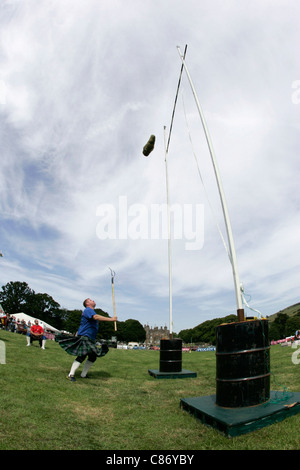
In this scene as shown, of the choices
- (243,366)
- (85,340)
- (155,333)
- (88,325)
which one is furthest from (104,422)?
(155,333)

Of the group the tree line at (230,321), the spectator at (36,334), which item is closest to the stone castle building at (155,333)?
the tree line at (230,321)

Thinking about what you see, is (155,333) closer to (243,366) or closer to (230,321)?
(230,321)

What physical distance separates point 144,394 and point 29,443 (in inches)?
140

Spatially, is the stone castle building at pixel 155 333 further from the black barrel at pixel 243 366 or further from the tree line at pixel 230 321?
the black barrel at pixel 243 366

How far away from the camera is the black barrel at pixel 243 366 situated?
4055 millimetres

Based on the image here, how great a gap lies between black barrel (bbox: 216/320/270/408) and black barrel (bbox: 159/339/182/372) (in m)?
5.01

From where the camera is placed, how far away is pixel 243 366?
4.11 meters

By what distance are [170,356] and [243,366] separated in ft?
17.9

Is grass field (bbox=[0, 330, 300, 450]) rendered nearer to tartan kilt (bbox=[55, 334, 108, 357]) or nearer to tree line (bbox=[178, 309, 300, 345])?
tartan kilt (bbox=[55, 334, 108, 357])

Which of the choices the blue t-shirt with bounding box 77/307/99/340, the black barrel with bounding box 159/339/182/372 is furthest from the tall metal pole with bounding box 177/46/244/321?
the black barrel with bounding box 159/339/182/372

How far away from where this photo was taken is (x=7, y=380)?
18.3 feet
